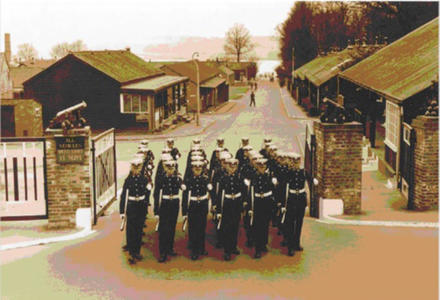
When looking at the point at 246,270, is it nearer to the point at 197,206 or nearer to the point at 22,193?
the point at 197,206

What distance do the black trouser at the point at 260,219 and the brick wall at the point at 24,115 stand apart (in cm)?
2525

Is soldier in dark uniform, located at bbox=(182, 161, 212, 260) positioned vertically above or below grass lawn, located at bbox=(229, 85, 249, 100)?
below

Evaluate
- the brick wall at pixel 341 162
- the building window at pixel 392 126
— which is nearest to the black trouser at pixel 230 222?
the brick wall at pixel 341 162

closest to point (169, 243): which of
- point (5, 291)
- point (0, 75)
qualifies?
point (5, 291)

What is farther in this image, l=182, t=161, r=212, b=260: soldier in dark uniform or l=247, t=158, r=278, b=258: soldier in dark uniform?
l=247, t=158, r=278, b=258: soldier in dark uniform

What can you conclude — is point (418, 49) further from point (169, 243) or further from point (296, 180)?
point (169, 243)

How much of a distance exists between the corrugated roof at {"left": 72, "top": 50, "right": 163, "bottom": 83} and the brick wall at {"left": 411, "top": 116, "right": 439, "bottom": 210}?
25351 mm

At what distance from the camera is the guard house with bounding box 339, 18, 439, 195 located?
1466cm

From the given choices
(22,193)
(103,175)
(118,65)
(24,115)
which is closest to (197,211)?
(103,175)

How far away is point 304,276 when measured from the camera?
8.86 m

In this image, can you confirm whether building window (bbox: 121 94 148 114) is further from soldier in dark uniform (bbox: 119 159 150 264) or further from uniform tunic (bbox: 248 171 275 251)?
uniform tunic (bbox: 248 171 275 251)

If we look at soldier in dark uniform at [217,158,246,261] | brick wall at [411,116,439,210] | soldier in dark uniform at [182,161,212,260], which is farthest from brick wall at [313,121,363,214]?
soldier in dark uniform at [182,161,212,260]

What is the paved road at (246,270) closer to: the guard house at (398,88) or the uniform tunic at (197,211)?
the uniform tunic at (197,211)

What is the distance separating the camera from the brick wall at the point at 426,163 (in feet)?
41.2
